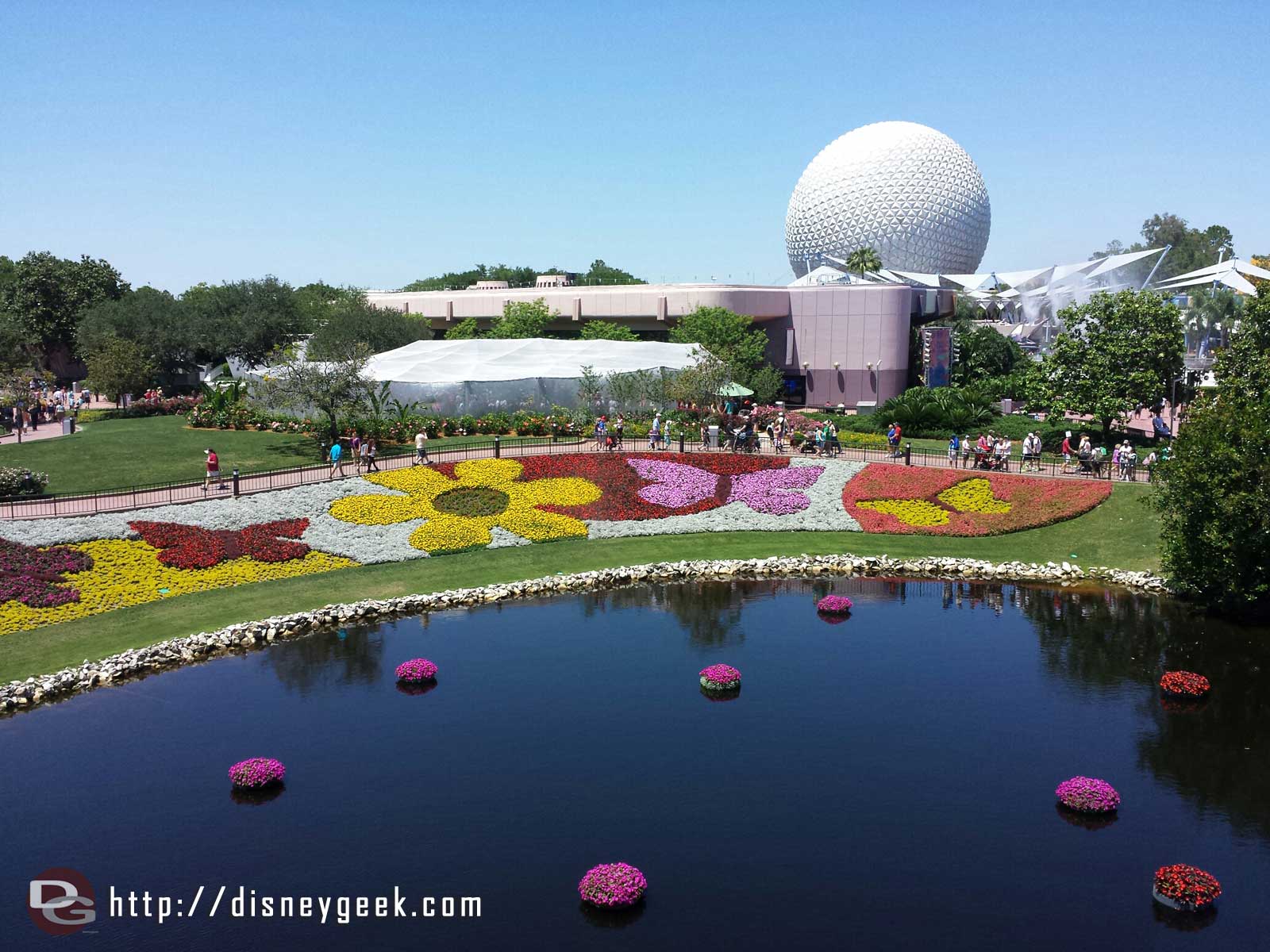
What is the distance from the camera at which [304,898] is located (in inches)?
529

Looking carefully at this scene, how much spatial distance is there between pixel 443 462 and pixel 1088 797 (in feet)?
90.5

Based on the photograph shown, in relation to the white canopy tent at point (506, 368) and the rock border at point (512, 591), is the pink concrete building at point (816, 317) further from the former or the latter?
the rock border at point (512, 591)

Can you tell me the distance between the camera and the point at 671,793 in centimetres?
1588

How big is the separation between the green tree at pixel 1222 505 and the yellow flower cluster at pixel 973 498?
25.6 ft

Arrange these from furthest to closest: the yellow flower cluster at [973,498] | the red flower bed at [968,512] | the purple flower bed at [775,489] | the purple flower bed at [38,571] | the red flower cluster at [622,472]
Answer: the purple flower bed at [775,489]
the red flower cluster at [622,472]
the yellow flower cluster at [973,498]
the red flower bed at [968,512]
the purple flower bed at [38,571]

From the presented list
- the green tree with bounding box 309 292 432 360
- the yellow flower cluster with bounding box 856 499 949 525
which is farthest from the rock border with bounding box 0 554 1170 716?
the green tree with bounding box 309 292 432 360

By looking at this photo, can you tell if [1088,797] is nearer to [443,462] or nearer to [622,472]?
[622,472]

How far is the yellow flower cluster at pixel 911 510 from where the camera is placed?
34.1m

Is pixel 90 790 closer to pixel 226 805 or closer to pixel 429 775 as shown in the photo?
pixel 226 805

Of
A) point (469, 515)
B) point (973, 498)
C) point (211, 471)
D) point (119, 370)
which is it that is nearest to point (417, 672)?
point (469, 515)

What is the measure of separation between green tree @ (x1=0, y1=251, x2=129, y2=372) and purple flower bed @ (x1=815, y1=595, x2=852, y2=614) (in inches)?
Result: 2779

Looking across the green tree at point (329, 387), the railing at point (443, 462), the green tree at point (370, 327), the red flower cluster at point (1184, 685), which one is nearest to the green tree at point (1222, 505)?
the red flower cluster at point (1184, 685)

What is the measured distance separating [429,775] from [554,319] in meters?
53.5

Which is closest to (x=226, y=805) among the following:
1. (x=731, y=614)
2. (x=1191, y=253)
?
(x=731, y=614)
